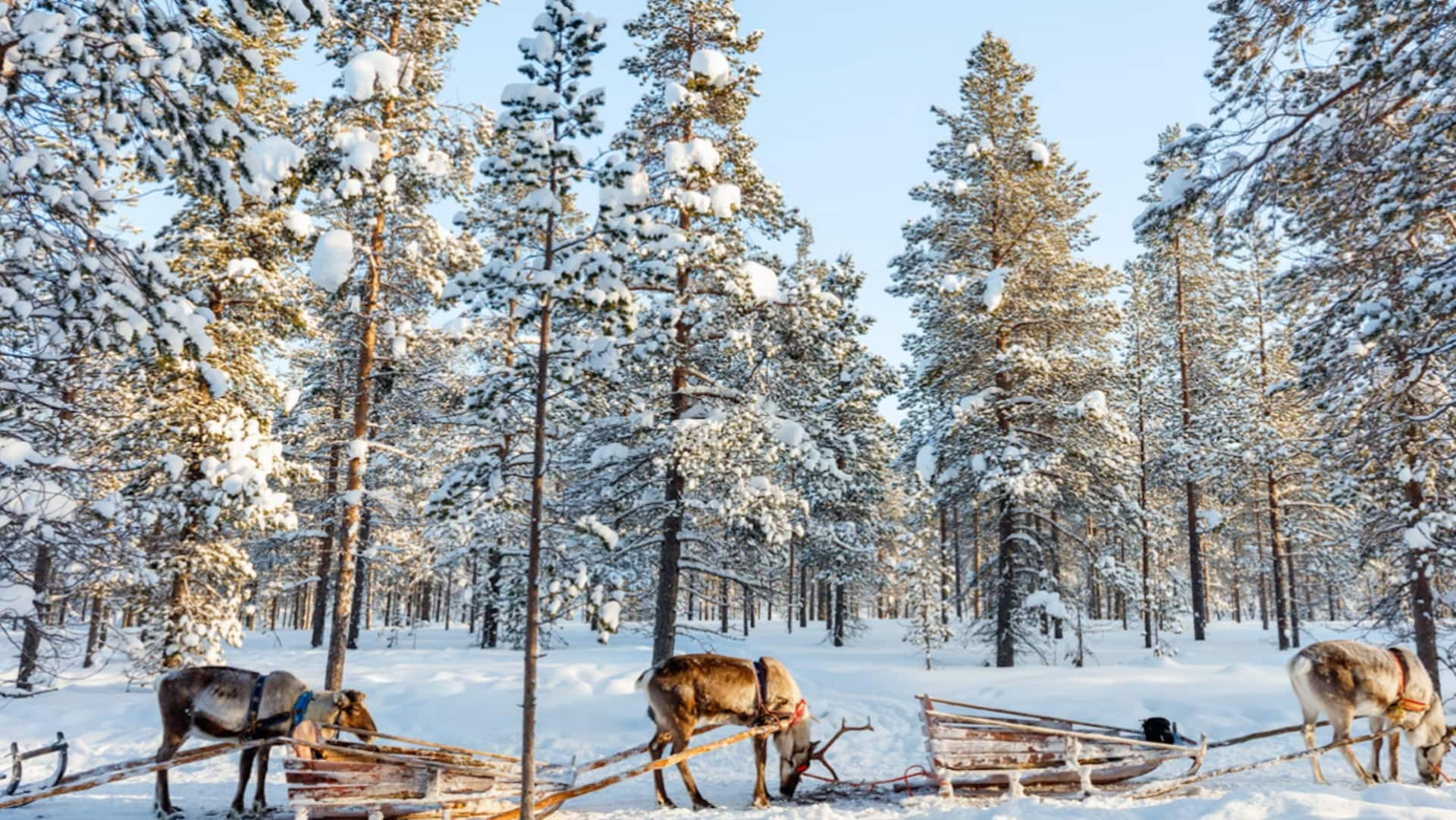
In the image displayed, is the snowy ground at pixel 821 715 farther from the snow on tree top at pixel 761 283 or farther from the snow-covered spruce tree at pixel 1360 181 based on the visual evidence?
the snow on tree top at pixel 761 283

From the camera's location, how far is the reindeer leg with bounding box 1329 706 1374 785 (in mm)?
9203

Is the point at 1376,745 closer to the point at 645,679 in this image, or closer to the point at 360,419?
the point at 645,679

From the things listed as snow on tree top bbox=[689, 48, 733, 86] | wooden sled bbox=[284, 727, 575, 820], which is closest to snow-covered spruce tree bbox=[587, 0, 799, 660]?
snow on tree top bbox=[689, 48, 733, 86]

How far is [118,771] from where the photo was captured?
7910 mm

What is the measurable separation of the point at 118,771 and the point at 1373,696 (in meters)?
13.7

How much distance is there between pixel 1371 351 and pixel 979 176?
14.9 metres

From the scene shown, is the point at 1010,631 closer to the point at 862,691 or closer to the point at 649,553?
the point at 862,691

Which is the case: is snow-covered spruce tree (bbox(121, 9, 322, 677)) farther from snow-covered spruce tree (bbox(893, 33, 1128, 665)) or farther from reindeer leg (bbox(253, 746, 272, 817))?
snow-covered spruce tree (bbox(893, 33, 1128, 665))

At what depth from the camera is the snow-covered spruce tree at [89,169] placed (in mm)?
6152

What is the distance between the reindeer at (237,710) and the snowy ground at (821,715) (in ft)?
2.84

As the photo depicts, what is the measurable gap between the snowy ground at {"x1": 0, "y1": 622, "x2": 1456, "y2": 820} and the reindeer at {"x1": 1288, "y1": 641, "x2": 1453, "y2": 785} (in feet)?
1.94

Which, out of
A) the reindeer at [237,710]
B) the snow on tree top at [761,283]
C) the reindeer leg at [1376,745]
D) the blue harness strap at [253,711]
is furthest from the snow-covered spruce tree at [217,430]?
the reindeer leg at [1376,745]

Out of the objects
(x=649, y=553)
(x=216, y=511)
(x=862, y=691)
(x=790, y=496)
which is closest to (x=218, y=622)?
(x=216, y=511)

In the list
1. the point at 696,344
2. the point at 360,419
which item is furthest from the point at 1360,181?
the point at 360,419
